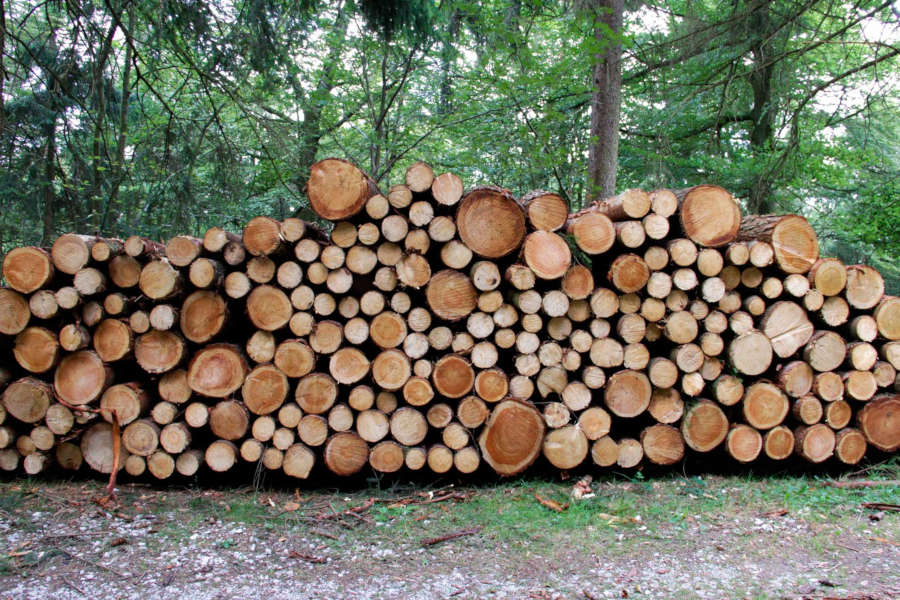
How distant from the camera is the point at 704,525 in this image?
306 centimetres

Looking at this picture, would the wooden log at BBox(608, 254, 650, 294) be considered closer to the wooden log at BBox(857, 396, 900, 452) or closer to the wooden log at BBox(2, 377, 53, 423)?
the wooden log at BBox(857, 396, 900, 452)

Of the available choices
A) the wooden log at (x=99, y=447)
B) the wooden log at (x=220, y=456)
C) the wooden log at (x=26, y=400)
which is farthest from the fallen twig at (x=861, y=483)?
the wooden log at (x=26, y=400)

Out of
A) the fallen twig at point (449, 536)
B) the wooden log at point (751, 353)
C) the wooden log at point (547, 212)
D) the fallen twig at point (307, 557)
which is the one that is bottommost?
the fallen twig at point (307, 557)

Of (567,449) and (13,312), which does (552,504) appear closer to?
(567,449)

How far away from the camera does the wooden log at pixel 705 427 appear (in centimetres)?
369

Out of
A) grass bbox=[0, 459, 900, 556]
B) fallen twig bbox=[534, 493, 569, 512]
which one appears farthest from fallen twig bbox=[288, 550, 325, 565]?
fallen twig bbox=[534, 493, 569, 512]

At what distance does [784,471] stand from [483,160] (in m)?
5.41

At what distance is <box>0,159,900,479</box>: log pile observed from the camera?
353 centimetres

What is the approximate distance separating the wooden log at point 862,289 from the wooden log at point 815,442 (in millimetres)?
866

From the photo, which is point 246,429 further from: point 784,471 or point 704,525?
point 784,471

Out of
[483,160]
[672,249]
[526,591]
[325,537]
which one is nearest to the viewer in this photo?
[526,591]

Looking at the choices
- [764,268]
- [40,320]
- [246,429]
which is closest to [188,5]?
[40,320]

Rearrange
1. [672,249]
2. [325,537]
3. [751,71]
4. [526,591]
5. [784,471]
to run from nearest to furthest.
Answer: [526,591]
[325,537]
[672,249]
[784,471]
[751,71]

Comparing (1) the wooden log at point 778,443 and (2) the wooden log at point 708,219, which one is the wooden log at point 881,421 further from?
(2) the wooden log at point 708,219
